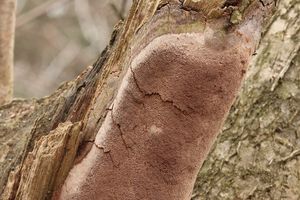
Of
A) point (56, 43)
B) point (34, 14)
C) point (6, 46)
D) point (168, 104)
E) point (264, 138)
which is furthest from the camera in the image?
point (56, 43)

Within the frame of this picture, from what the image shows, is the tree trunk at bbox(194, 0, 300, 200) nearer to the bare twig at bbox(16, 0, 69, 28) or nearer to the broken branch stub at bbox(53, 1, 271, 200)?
the broken branch stub at bbox(53, 1, 271, 200)

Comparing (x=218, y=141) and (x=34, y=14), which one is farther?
(x=34, y=14)

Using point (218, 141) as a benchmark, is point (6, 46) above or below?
above

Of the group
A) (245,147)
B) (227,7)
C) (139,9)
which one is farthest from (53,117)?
(245,147)

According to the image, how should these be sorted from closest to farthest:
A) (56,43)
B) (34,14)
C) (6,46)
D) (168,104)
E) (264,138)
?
1. (168,104)
2. (264,138)
3. (6,46)
4. (34,14)
5. (56,43)

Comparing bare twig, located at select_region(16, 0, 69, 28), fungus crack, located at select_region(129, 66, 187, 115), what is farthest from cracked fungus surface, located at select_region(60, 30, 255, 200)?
bare twig, located at select_region(16, 0, 69, 28)

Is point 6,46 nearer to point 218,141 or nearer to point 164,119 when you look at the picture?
point 218,141

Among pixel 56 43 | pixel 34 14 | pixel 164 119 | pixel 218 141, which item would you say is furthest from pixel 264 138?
pixel 56 43
